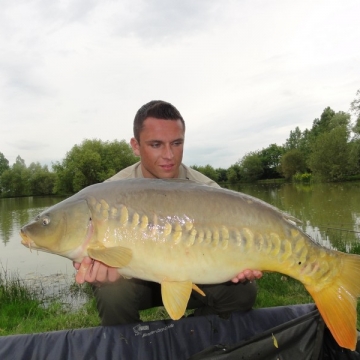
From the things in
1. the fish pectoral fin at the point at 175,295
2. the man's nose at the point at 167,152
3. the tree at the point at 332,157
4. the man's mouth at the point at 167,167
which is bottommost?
the fish pectoral fin at the point at 175,295

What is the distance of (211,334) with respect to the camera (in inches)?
58.5

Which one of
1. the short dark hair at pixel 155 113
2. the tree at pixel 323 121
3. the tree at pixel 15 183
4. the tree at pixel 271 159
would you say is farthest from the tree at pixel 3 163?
the short dark hair at pixel 155 113

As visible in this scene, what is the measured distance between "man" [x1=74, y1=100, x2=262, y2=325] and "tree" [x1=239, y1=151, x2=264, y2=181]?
3762 centimetres

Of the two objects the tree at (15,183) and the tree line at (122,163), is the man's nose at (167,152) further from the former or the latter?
the tree at (15,183)

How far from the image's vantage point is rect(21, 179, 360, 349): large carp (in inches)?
44.3

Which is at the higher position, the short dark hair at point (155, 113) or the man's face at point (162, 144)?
the short dark hair at point (155, 113)

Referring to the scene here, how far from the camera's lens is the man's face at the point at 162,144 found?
1.64 metres

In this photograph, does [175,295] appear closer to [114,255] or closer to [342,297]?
[114,255]

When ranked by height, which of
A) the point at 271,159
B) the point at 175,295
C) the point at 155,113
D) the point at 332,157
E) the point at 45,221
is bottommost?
the point at 175,295

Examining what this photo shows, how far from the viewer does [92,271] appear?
127cm

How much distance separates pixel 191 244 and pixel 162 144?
64 centimetres

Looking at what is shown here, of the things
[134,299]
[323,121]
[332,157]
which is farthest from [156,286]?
[323,121]

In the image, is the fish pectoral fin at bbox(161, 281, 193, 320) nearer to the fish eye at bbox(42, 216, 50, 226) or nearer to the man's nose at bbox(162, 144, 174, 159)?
the fish eye at bbox(42, 216, 50, 226)

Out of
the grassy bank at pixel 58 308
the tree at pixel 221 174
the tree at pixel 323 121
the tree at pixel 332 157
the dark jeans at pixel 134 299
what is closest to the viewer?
the dark jeans at pixel 134 299
